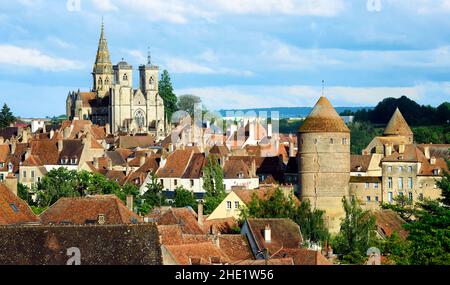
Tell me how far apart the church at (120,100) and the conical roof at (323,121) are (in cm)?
6378

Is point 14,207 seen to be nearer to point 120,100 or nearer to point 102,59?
point 120,100

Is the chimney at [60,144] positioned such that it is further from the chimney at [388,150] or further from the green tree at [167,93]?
the green tree at [167,93]

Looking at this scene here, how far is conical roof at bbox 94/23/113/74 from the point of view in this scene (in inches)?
6334

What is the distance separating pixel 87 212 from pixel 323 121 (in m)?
28.0

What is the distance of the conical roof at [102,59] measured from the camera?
16088 cm

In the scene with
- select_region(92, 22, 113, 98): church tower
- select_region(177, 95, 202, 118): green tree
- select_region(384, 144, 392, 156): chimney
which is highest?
select_region(92, 22, 113, 98): church tower

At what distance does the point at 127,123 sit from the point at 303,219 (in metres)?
90.9

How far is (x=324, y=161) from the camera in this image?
6644 centimetres

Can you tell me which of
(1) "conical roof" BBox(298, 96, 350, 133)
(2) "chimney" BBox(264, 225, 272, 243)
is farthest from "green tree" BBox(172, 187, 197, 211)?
(2) "chimney" BBox(264, 225, 272, 243)

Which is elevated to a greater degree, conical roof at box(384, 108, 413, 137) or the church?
the church

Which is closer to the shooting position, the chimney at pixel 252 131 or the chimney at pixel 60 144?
the chimney at pixel 60 144

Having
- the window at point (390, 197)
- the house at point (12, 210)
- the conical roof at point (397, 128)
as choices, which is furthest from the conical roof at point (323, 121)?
the house at point (12, 210)

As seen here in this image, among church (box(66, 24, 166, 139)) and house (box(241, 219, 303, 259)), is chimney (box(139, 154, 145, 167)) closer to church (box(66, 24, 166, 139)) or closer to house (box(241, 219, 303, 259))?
church (box(66, 24, 166, 139))
